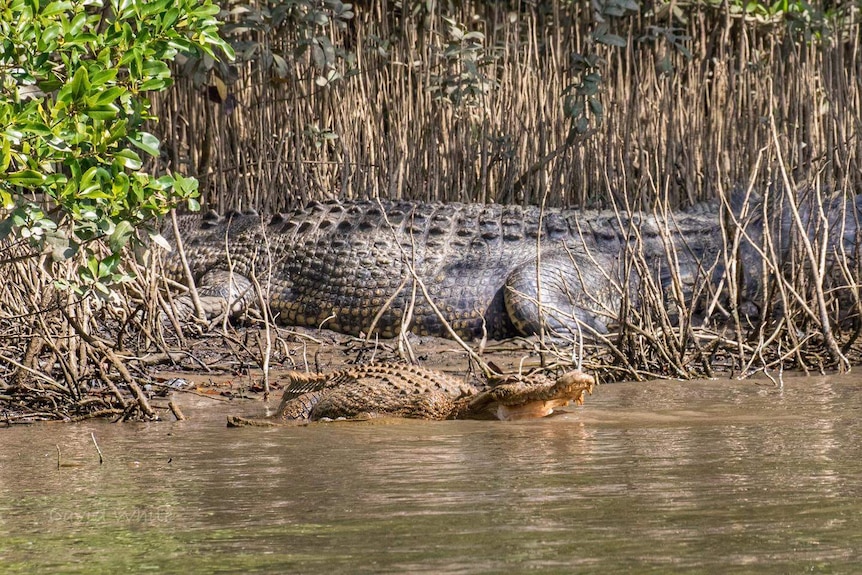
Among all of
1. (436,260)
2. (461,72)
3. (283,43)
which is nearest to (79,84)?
(436,260)

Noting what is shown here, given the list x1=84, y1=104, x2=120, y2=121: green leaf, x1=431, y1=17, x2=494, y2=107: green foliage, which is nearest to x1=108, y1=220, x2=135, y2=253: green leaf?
x1=84, y1=104, x2=120, y2=121: green leaf

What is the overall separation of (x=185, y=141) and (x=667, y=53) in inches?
145

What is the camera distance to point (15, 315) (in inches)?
196

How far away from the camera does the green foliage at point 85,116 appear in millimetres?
3537

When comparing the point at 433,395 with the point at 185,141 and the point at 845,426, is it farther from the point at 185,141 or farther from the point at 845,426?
the point at 185,141

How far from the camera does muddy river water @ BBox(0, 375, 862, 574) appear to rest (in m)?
2.18

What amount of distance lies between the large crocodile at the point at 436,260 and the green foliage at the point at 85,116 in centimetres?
377

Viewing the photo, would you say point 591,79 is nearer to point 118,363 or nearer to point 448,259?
point 448,259

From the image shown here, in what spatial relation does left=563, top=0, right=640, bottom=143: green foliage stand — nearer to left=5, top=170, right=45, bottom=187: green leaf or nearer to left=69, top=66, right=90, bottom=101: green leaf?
left=69, top=66, right=90, bottom=101: green leaf

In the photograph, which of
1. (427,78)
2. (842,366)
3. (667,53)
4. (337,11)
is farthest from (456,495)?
(667,53)

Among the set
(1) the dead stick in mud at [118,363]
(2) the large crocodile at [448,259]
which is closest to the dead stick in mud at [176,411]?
(1) the dead stick in mud at [118,363]

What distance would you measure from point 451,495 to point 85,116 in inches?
64.9

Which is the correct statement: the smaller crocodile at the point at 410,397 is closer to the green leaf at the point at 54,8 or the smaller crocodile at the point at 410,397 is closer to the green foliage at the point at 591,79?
the green leaf at the point at 54,8

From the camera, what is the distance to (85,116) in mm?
3625
